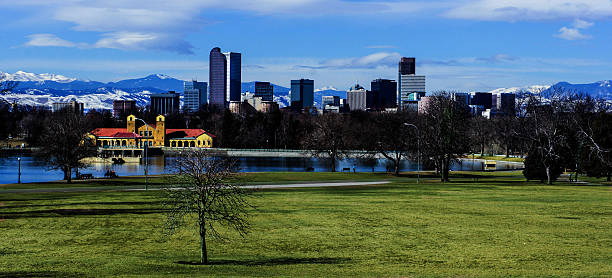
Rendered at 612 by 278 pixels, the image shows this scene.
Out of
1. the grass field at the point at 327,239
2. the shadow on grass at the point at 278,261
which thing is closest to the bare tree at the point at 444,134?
the grass field at the point at 327,239

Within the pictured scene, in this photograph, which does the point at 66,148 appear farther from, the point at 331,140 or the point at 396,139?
the point at 396,139

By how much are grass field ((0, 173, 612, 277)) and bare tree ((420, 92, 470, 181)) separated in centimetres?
2877

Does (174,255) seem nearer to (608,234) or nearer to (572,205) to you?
(608,234)

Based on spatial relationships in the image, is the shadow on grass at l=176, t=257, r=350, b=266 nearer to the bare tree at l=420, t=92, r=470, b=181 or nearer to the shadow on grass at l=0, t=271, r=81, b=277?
the shadow on grass at l=0, t=271, r=81, b=277

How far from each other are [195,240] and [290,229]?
5.83 meters

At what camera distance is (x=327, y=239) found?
33.9 meters

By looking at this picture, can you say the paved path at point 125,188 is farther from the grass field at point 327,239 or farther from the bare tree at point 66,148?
the bare tree at point 66,148

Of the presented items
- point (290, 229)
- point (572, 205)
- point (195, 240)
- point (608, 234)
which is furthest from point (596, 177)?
point (195, 240)

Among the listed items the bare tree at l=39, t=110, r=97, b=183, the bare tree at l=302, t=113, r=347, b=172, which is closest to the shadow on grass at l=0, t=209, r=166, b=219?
the bare tree at l=39, t=110, r=97, b=183

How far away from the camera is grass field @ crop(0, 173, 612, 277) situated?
1030 inches

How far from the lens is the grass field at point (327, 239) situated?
85.9 feet

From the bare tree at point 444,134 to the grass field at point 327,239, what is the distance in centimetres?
2877

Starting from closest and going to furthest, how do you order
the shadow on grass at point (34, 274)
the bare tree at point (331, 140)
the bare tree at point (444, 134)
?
the shadow on grass at point (34, 274) → the bare tree at point (444, 134) → the bare tree at point (331, 140)

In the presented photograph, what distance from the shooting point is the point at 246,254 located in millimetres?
29750
